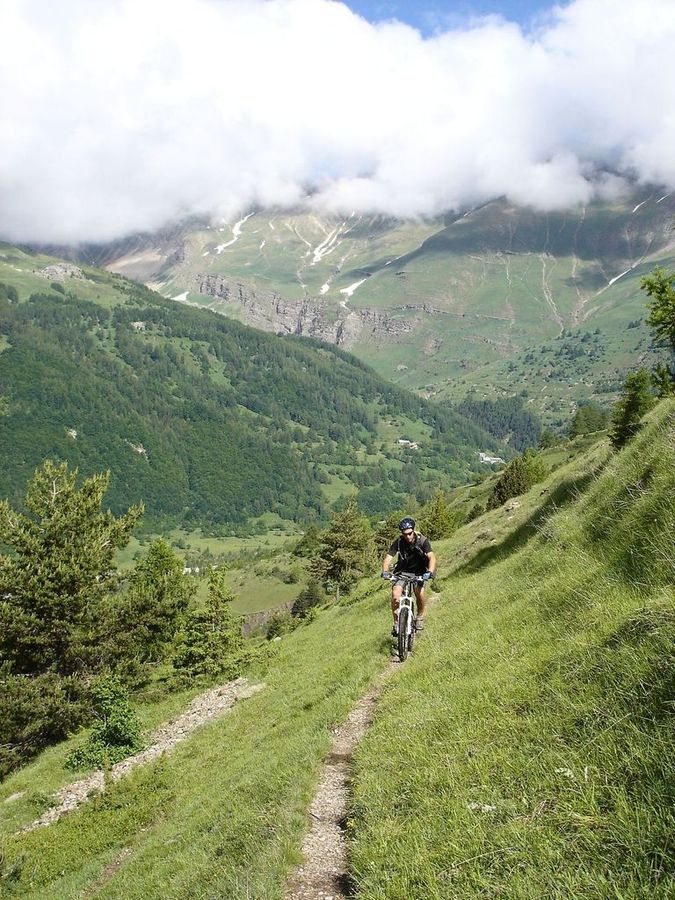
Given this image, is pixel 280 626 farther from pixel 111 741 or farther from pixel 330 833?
pixel 330 833

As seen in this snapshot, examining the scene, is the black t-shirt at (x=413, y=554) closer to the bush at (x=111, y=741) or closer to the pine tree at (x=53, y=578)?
the bush at (x=111, y=741)

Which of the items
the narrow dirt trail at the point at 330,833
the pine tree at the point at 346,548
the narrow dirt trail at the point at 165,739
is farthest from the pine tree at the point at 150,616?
the pine tree at the point at 346,548

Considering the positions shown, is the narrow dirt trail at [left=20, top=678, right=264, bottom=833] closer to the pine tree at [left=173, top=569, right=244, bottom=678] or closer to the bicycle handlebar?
the pine tree at [left=173, top=569, right=244, bottom=678]

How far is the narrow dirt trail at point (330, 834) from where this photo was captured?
6.21 metres

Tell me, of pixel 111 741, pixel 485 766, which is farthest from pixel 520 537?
pixel 485 766

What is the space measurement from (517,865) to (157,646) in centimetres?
3588

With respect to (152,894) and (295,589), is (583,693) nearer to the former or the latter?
(152,894)

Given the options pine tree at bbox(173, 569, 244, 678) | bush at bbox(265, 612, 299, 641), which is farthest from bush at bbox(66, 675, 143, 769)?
bush at bbox(265, 612, 299, 641)

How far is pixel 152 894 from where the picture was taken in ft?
28.7

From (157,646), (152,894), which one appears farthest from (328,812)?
(157,646)

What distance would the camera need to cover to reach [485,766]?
6.45 meters

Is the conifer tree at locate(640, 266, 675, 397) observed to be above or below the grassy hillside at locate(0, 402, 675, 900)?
above

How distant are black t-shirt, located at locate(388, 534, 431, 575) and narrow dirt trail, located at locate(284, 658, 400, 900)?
4.43m

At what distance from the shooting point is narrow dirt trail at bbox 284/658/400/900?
621cm
